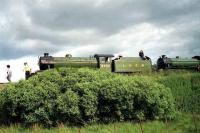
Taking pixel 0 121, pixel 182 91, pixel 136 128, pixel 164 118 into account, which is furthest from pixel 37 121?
pixel 182 91

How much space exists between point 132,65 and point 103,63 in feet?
9.26

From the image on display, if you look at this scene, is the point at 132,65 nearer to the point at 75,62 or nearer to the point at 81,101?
the point at 75,62

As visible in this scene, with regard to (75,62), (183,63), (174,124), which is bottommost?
(174,124)

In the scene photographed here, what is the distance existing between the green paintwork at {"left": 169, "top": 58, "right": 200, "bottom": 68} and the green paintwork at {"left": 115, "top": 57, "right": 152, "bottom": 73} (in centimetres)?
359

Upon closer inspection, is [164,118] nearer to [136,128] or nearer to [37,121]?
[136,128]

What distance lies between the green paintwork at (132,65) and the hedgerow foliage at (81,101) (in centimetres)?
1656

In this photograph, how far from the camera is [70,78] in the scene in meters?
20.2

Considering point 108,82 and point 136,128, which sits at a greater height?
point 108,82

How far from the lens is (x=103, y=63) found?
119 feet

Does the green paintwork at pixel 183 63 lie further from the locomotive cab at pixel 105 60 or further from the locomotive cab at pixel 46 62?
the locomotive cab at pixel 46 62

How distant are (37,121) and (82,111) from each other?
6.50 ft

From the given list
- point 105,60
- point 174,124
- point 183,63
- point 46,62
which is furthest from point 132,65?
point 174,124

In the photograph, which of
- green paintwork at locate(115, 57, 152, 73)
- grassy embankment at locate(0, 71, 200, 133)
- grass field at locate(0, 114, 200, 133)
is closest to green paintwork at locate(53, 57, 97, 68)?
green paintwork at locate(115, 57, 152, 73)

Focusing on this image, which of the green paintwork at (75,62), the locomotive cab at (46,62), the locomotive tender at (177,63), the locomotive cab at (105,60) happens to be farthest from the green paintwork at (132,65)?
the locomotive cab at (46,62)
